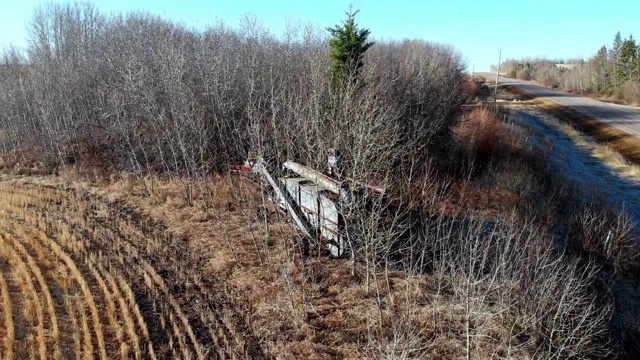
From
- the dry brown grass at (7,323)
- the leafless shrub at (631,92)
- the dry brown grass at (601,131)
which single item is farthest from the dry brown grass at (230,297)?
the leafless shrub at (631,92)

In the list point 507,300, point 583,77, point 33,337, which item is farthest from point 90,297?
point 583,77

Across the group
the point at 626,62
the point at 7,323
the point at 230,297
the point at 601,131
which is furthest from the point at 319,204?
the point at 626,62

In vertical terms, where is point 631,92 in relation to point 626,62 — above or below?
below

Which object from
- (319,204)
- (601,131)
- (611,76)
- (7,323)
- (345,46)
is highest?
(611,76)

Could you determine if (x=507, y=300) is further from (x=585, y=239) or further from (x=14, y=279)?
(x=14, y=279)

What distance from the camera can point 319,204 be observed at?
11.0 meters

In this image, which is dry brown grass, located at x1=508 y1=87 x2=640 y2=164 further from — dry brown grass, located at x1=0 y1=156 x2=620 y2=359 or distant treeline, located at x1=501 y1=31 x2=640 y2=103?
dry brown grass, located at x1=0 y1=156 x2=620 y2=359

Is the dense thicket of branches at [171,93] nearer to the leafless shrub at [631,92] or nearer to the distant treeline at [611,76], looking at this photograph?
the leafless shrub at [631,92]

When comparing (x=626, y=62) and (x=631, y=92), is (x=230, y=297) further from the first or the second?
(x=626, y=62)

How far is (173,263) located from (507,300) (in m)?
8.62

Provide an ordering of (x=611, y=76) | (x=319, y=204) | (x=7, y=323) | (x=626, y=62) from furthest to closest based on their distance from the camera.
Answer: (x=611, y=76)
(x=626, y=62)
(x=319, y=204)
(x=7, y=323)

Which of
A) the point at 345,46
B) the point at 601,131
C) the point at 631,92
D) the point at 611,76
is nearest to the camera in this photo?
the point at 345,46

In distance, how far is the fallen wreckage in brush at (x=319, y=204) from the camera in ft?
32.7

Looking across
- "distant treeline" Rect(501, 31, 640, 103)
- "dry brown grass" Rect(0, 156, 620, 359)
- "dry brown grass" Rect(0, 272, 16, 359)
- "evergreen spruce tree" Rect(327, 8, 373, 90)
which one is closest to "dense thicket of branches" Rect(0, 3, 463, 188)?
"evergreen spruce tree" Rect(327, 8, 373, 90)
